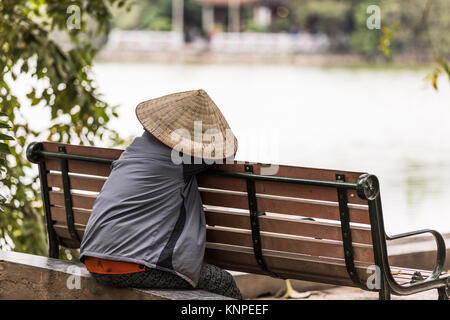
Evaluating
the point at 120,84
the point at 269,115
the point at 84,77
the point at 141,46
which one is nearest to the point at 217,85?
the point at 120,84

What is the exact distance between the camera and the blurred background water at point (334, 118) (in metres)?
16.9

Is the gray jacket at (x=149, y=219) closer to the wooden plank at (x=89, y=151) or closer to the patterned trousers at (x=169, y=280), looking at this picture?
the patterned trousers at (x=169, y=280)

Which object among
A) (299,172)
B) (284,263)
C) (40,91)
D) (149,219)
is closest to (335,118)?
(40,91)

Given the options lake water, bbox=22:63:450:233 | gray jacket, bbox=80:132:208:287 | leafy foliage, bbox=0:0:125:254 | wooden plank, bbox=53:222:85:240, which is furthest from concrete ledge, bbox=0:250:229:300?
lake water, bbox=22:63:450:233

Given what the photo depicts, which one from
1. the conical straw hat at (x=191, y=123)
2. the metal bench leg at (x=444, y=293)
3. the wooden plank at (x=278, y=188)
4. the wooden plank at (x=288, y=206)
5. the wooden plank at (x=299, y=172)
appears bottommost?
the metal bench leg at (x=444, y=293)

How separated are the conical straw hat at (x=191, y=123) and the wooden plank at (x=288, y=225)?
301mm

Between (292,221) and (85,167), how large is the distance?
107 centimetres

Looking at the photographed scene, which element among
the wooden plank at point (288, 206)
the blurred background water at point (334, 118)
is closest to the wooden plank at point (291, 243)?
the wooden plank at point (288, 206)

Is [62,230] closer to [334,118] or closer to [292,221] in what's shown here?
[292,221]

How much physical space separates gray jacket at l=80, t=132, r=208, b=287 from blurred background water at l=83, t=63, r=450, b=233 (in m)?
2.75

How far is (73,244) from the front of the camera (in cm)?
449

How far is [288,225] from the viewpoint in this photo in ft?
12.3

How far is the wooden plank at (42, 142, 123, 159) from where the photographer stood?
13.4 ft

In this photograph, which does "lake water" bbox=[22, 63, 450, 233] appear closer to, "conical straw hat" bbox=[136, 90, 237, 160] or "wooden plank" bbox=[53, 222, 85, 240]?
"conical straw hat" bbox=[136, 90, 237, 160]
